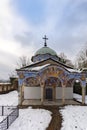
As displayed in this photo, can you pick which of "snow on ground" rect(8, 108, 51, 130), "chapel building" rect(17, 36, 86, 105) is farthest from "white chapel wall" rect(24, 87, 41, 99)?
"snow on ground" rect(8, 108, 51, 130)

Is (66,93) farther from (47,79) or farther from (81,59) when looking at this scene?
(81,59)

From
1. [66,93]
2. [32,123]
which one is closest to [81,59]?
[66,93]

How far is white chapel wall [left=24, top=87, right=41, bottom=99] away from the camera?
24.5 metres

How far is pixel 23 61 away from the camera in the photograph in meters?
61.5

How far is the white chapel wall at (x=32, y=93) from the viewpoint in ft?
80.5

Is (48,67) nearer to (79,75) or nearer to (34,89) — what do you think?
(79,75)

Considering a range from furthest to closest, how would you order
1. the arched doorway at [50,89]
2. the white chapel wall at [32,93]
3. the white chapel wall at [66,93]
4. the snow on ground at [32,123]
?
the white chapel wall at [66,93] < the white chapel wall at [32,93] < the arched doorway at [50,89] < the snow on ground at [32,123]

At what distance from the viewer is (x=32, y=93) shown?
2459 cm

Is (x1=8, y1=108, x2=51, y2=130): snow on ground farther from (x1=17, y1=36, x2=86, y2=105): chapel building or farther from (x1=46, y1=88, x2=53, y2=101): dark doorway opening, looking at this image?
(x1=46, y1=88, x2=53, y2=101): dark doorway opening

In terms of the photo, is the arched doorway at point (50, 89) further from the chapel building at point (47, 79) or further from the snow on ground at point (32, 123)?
the snow on ground at point (32, 123)

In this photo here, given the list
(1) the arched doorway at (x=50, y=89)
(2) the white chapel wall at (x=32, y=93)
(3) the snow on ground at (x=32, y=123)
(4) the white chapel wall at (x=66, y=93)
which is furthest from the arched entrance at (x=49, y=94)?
(3) the snow on ground at (x=32, y=123)

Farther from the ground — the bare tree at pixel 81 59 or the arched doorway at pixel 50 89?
the bare tree at pixel 81 59

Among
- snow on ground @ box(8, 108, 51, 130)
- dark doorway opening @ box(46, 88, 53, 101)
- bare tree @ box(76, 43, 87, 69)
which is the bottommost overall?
snow on ground @ box(8, 108, 51, 130)

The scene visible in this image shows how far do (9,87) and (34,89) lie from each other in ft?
46.5
